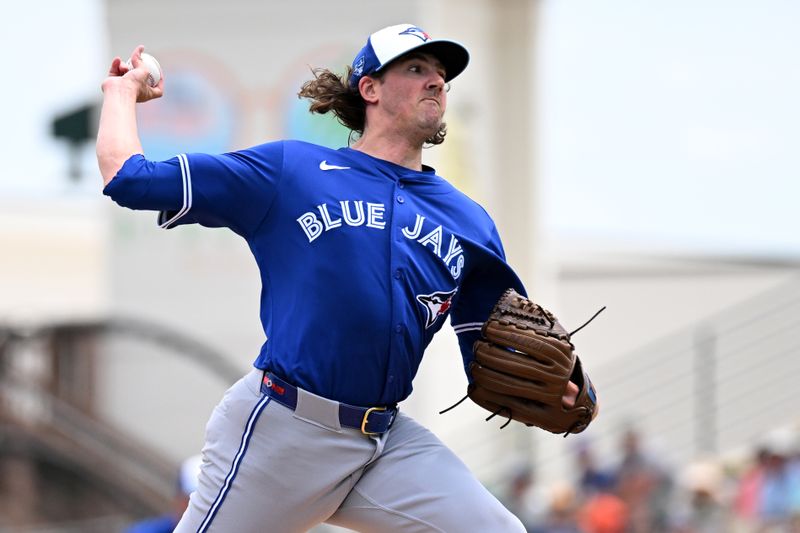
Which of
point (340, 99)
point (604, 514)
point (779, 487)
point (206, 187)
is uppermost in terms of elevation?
point (340, 99)

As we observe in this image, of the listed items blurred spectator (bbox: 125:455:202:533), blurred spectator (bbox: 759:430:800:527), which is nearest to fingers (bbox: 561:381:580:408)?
blurred spectator (bbox: 125:455:202:533)

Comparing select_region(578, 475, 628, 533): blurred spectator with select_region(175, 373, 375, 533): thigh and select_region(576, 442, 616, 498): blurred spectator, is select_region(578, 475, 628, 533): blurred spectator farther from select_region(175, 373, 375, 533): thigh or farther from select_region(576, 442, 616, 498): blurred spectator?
select_region(175, 373, 375, 533): thigh

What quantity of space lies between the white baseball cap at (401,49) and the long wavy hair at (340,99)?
11 cm

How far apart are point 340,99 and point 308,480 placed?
1230 millimetres

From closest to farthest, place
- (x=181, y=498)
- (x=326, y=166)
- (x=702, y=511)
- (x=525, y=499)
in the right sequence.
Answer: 1. (x=326, y=166)
2. (x=181, y=498)
3. (x=702, y=511)
4. (x=525, y=499)

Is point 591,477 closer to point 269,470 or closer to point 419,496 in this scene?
point 419,496

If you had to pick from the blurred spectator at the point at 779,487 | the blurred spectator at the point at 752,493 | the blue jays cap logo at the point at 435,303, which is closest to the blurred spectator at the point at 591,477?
the blurred spectator at the point at 752,493

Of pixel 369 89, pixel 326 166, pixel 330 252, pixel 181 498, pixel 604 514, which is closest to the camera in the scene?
pixel 330 252

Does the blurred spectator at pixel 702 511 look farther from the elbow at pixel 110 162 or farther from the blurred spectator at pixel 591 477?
the elbow at pixel 110 162

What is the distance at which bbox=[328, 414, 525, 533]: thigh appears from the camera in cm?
395

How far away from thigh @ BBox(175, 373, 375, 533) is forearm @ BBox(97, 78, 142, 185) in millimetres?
790

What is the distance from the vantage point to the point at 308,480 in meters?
3.96

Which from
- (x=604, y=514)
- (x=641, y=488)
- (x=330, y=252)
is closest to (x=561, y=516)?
(x=604, y=514)

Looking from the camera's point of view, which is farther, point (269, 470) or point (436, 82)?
point (436, 82)
